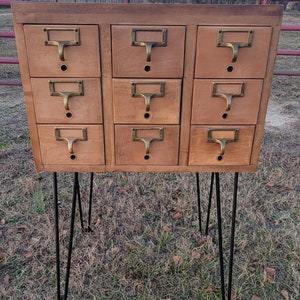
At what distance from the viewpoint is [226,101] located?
1.14 meters

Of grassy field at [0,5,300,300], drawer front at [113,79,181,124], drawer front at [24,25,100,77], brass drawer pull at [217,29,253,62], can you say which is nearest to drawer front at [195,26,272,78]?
brass drawer pull at [217,29,253,62]

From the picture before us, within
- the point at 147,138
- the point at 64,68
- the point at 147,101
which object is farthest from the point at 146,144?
the point at 64,68

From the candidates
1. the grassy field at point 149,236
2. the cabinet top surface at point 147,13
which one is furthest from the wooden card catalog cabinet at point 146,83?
the grassy field at point 149,236

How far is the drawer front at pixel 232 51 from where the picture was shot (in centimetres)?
106

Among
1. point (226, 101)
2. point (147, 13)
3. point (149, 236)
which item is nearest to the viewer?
point (147, 13)

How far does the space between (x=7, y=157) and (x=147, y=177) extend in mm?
1255

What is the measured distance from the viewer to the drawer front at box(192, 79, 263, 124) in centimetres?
113

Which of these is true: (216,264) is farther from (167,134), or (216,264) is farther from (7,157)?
(7,157)

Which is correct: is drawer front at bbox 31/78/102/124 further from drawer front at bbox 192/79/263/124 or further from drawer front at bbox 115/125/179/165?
drawer front at bbox 192/79/263/124

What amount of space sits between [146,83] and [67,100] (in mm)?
268

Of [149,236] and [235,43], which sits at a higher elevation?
[235,43]

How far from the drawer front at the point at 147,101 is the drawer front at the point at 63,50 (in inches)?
4.2

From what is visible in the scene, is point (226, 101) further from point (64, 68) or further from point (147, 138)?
point (64, 68)

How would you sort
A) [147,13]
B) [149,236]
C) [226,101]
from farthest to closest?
[149,236]
[226,101]
[147,13]
